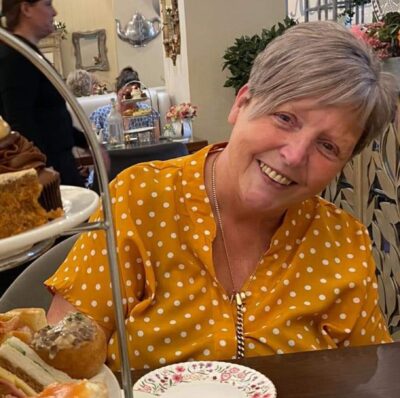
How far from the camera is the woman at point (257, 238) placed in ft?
3.97

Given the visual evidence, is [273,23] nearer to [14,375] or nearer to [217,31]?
[217,31]

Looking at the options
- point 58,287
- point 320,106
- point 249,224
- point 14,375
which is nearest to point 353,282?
point 249,224

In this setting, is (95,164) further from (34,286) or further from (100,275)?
(34,286)

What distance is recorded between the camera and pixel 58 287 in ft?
3.95

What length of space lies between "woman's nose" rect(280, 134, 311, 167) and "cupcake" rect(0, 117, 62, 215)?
0.63 m

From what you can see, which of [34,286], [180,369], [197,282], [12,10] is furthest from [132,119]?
[180,369]

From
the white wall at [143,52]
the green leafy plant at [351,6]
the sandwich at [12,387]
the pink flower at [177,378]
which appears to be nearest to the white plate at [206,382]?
the pink flower at [177,378]

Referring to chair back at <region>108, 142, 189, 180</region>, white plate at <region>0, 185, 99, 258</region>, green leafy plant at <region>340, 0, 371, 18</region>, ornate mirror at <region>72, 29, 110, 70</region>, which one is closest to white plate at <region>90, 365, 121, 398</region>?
white plate at <region>0, 185, 99, 258</region>

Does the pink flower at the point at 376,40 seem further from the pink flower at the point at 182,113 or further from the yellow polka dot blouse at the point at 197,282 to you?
the pink flower at the point at 182,113

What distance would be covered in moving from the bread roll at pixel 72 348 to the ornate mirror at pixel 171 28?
15.2 feet

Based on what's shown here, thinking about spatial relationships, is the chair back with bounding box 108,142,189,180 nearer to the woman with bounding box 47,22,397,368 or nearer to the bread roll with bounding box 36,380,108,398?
the woman with bounding box 47,22,397,368

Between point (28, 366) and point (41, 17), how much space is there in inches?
72.2

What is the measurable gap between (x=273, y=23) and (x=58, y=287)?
13.3 ft

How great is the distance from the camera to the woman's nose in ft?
3.93
